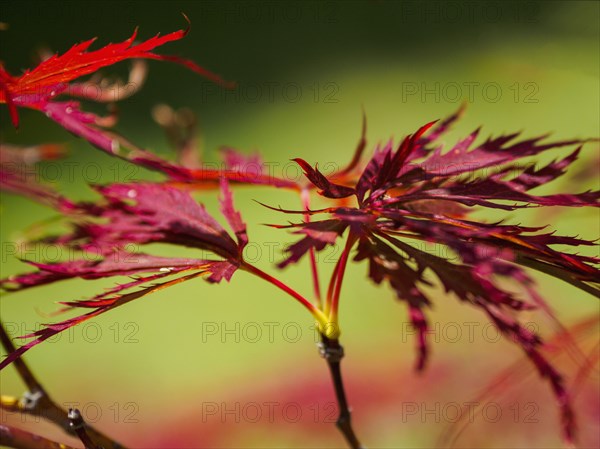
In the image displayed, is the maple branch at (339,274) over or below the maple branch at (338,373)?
over

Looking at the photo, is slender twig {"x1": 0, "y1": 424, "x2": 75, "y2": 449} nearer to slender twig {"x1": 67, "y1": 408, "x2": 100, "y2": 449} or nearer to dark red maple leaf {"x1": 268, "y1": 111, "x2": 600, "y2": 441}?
slender twig {"x1": 67, "y1": 408, "x2": 100, "y2": 449}

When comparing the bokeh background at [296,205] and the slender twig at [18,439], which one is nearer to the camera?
the slender twig at [18,439]

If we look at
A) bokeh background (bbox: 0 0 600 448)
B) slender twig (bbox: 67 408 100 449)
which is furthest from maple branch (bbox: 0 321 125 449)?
bokeh background (bbox: 0 0 600 448)

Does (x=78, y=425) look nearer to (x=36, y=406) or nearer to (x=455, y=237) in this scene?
(x=36, y=406)

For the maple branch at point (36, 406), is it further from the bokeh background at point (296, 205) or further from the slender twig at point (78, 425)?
the bokeh background at point (296, 205)

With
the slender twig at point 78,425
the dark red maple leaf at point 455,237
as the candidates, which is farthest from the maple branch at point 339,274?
the slender twig at point 78,425

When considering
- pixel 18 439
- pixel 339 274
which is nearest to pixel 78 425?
pixel 18 439
